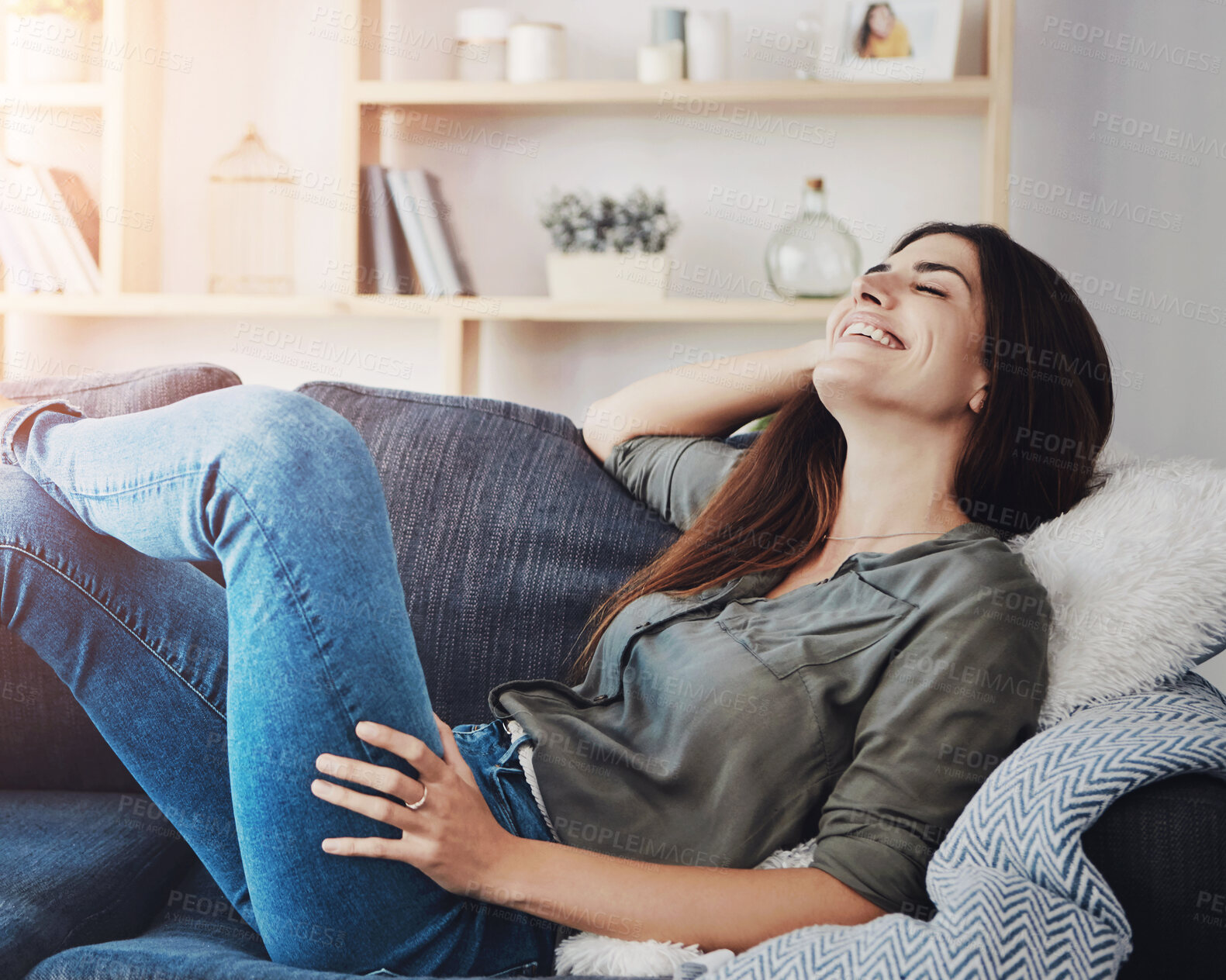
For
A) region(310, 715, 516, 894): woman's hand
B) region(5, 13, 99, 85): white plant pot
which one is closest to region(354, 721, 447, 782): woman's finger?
region(310, 715, 516, 894): woman's hand

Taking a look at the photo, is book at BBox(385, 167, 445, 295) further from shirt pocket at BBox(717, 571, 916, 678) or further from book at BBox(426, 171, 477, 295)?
shirt pocket at BBox(717, 571, 916, 678)

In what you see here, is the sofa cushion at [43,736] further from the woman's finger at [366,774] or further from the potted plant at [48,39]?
the potted plant at [48,39]

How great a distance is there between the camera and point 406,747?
0.76 m

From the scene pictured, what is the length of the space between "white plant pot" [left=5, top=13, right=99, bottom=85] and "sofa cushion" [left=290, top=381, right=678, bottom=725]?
1610 mm

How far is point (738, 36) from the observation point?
232 cm

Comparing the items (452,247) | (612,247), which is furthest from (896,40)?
(452,247)

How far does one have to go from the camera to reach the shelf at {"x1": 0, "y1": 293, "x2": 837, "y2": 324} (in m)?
2.10

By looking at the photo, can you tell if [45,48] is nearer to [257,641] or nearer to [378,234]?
[378,234]

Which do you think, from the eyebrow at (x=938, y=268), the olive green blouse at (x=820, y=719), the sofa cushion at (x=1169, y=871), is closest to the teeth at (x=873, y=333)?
the eyebrow at (x=938, y=268)

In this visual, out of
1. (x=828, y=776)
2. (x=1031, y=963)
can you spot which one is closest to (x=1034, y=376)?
(x=828, y=776)

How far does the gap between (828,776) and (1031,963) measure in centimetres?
28

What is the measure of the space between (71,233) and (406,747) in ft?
6.74

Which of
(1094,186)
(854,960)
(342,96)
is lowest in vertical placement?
(854,960)

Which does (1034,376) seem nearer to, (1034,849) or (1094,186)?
(1034,849)
